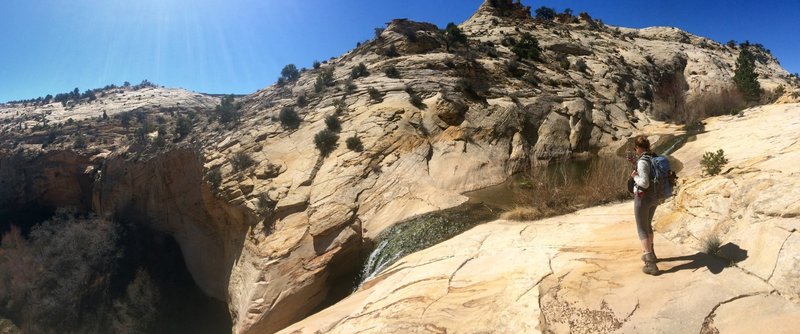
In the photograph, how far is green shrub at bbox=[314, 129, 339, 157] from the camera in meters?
18.5

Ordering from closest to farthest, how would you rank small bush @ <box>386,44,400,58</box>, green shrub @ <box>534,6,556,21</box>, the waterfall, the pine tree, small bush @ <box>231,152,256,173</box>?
the waterfall, small bush @ <box>231,152,256,173</box>, the pine tree, small bush @ <box>386,44,400,58</box>, green shrub @ <box>534,6,556,21</box>

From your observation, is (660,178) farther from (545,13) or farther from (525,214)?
(545,13)

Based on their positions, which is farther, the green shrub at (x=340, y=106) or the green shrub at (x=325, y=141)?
the green shrub at (x=340, y=106)

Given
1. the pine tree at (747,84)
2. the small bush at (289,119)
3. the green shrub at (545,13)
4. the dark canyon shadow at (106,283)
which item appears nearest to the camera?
the small bush at (289,119)

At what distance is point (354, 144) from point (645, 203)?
13.9 meters

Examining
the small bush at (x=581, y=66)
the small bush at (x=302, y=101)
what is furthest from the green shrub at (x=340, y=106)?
the small bush at (x=581, y=66)

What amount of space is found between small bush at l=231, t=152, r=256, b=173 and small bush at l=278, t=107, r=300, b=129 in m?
2.83

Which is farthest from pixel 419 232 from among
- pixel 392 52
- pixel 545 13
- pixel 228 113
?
pixel 545 13

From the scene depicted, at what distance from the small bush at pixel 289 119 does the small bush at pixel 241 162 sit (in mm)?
2834

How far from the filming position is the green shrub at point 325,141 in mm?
18484

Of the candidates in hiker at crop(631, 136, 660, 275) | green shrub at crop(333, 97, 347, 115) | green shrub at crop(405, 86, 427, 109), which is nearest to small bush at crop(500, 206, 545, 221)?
hiker at crop(631, 136, 660, 275)

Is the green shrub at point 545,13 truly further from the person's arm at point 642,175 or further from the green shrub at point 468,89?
the person's arm at point 642,175

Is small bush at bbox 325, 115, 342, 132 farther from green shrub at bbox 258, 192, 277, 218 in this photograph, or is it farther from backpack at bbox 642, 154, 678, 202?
backpack at bbox 642, 154, 678, 202

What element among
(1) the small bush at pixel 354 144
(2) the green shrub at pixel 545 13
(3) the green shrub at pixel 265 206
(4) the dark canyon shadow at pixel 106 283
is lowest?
(4) the dark canyon shadow at pixel 106 283
